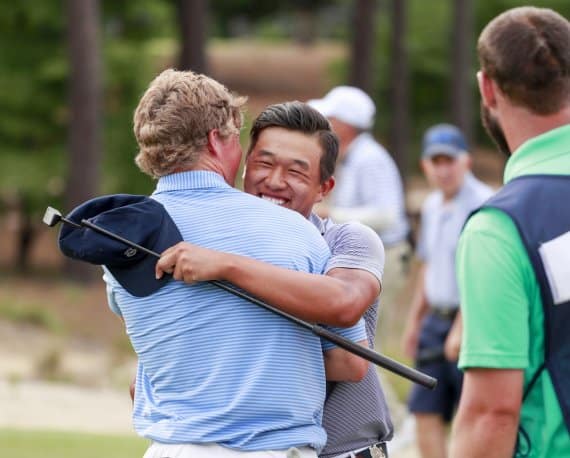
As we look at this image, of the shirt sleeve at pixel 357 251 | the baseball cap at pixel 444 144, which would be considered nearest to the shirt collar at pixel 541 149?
the shirt sleeve at pixel 357 251

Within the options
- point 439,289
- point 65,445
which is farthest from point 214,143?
point 65,445

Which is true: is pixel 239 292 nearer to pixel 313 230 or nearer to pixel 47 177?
pixel 313 230

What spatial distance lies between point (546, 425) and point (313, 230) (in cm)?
87

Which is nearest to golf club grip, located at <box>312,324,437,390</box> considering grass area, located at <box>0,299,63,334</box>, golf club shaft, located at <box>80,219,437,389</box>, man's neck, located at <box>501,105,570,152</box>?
golf club shaft, located at <box>80,219,437,389</box>

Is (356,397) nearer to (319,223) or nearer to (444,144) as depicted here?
(319,223)

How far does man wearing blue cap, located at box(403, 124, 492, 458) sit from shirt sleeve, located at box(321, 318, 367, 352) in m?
4.51

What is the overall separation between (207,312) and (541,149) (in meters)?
0.95

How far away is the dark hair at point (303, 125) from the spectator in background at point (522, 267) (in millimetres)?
844

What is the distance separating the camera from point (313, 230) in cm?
379

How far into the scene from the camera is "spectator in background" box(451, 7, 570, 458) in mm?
3164

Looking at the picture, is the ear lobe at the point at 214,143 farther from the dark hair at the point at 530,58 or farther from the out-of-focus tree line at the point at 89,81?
the out-of-focus tree line at the point at 89,81

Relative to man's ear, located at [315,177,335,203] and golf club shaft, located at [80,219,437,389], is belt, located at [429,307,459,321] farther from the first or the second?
golf club shaft, located at [80,219,437,389]

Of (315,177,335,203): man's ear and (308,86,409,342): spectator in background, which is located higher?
(315,177,335,203): man's ear

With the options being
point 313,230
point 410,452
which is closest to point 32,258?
point 410,452
